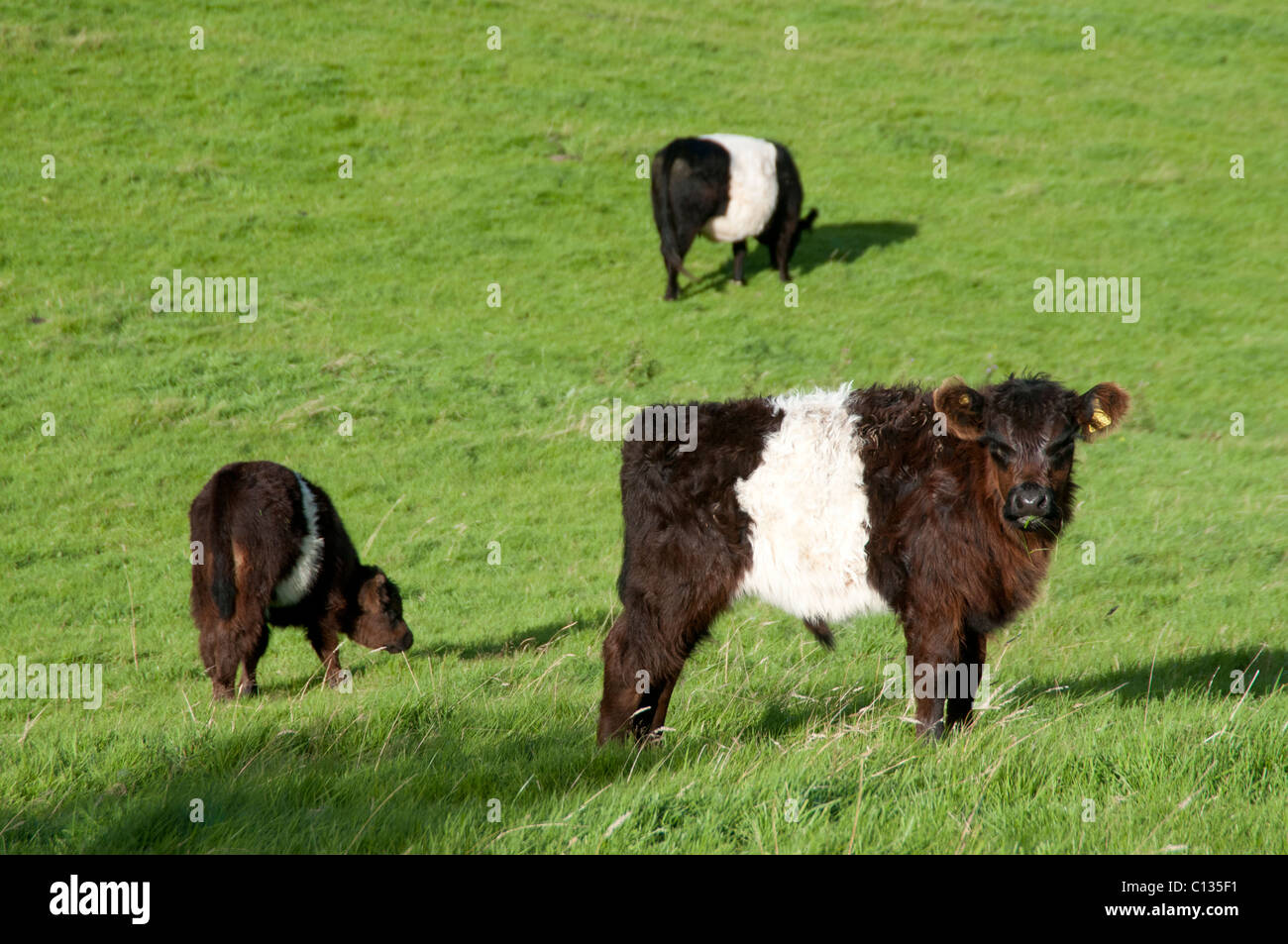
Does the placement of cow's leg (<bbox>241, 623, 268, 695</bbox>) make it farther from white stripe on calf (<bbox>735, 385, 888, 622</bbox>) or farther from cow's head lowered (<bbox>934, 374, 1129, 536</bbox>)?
cow's head lowered (<bbox>934, 374, 1129, 536</bbox>)

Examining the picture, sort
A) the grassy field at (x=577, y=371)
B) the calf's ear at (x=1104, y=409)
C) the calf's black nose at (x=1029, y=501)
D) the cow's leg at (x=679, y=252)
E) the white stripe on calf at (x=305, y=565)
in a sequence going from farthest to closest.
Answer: the cow's leg at (x=679, y=252), the white stripe on calf at (x=305, y=565), the calf's ear at (x=1104, y=409), the calf's black nose at (x=1029, y=501), the grassy field at (x=577, y=371)

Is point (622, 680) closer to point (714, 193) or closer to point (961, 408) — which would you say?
point (961, 408)

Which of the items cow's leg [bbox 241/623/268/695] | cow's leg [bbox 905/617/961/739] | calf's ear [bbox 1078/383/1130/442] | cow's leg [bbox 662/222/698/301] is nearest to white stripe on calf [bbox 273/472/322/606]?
cow's leg [bbox 241/623/268/695]

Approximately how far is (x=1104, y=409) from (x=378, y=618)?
5892 mm

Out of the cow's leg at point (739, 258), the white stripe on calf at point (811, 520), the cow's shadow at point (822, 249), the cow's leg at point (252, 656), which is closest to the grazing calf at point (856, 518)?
the white stripe on calf at point (811, 520)

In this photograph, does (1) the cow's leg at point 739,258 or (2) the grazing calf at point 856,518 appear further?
(1) the cow's leg at point 739,258

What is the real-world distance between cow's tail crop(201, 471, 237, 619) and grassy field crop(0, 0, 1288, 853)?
2.32ft

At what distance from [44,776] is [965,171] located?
23432mm

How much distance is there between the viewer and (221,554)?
845 centimetres

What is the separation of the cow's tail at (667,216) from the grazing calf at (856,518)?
13.7 meters

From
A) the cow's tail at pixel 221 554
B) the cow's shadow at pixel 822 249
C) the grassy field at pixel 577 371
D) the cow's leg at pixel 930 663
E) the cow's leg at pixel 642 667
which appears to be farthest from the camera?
the cow's shadow at pixel 822 249

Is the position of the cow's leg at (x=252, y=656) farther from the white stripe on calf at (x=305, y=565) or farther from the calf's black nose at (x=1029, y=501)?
the calf's black nose at (x=1029, y=501)

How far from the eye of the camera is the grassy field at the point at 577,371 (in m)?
4.60

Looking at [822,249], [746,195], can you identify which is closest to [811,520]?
[746,195]
